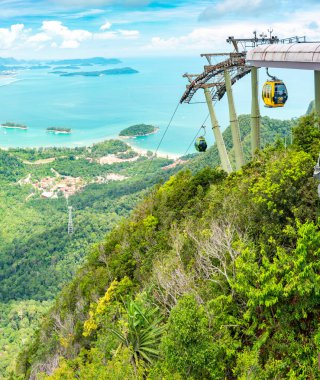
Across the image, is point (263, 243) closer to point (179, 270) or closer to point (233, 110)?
point (179, 270)

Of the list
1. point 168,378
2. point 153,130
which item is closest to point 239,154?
point 168,378

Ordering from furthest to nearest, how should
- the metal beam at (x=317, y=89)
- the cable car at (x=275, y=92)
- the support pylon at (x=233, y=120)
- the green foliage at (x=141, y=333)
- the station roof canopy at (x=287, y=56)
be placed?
the support pylon at (x=233, y=120)
the cable car at (x=275, y=92)
the metal beam at (x=317, y=89)
the station roof canopy at (x=287, y=56)
the green foliage at (x=141, y=333)

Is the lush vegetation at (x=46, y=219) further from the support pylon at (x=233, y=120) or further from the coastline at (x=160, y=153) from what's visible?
the support pylon at (x=233, y=120)

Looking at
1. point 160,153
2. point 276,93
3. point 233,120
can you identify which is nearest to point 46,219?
point 160,153

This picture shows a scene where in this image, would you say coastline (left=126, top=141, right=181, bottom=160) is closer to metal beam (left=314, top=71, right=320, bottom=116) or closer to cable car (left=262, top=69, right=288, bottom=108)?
cable car (left=262, top=69, right=288, bottom=108)

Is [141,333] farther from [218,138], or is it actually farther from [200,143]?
[218,138]

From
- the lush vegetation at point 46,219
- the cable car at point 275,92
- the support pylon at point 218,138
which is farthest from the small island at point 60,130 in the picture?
the cable car at point 275,92
